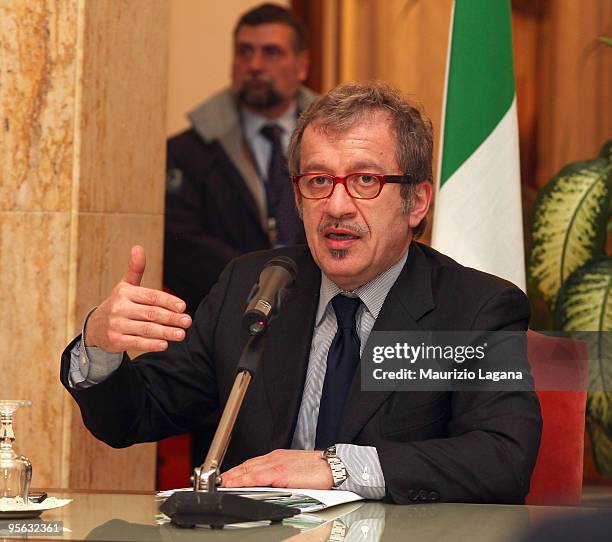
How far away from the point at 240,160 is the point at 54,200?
215 centimetres

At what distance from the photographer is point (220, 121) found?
558cm

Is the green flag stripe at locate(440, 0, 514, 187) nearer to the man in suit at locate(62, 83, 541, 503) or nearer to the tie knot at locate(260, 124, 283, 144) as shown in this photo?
the man in suit at locate(62, 83, 541, 503)

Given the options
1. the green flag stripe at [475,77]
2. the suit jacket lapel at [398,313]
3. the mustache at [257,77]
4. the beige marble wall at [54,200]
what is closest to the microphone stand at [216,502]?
the suit jacket lapel at [398,313]

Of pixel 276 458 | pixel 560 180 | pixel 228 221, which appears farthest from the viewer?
pixel 228 221

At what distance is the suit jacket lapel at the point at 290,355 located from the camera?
7.86ft

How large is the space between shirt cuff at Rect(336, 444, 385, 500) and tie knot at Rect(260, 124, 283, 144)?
3.48m

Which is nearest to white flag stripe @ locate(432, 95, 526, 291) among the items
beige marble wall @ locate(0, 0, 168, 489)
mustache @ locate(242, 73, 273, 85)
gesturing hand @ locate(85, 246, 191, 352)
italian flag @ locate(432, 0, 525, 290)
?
italian flag @ locate(432, 0, 525, 290)

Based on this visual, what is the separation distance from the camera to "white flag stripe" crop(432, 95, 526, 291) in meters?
3.29

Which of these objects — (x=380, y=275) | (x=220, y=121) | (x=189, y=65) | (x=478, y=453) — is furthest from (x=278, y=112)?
(x=478, y=453)

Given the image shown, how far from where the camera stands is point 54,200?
3262mm

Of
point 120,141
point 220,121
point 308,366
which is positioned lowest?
point 308,366

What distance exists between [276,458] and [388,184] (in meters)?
0.71

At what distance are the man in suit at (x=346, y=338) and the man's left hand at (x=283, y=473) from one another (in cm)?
13

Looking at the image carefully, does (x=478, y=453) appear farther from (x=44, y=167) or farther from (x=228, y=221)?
(x=228, y=221)
